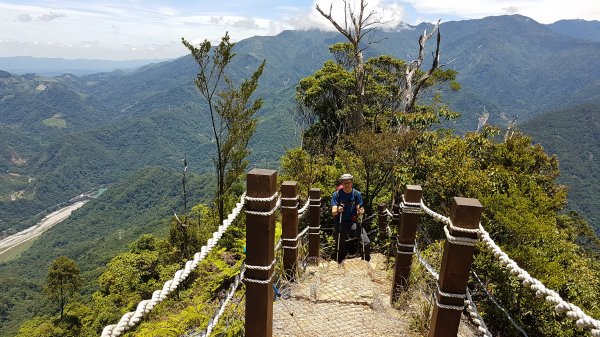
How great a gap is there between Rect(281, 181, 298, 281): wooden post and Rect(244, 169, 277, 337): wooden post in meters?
1.60

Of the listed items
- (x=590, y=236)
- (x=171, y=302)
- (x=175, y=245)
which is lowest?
(x=175, y=245)

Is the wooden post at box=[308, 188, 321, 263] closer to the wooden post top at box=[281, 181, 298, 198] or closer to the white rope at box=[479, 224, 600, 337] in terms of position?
the wooden post top at box=[281, 181, 298, 198]

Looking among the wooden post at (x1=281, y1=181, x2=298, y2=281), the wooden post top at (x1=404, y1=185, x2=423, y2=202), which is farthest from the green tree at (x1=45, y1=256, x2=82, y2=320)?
the wooden post top at (x1=404, y1=185, x2=423, y2=202)

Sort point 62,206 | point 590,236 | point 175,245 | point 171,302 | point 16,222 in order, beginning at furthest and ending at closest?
1. point 62,206
2. point 16,222
3. point 175,245
4. point 590,236
5. point 171,302

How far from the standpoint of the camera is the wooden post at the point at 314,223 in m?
5.61

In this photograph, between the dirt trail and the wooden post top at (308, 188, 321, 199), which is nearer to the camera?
the wooden post top at (308, 188, 321, 199)

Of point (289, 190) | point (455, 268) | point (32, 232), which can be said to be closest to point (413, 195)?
point (289, 190)

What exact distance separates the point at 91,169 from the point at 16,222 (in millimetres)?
53432

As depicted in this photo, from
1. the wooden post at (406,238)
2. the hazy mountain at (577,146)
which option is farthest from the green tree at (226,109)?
the hazy mountain at (577,146)

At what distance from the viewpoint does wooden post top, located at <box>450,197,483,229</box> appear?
7.86 feet

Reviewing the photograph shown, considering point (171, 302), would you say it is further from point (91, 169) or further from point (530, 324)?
point (91, 169)

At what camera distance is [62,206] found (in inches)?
5246

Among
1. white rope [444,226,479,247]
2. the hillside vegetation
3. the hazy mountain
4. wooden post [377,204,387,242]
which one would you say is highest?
white rope [444,226,479,247]

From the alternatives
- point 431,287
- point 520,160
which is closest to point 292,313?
point 431,287
